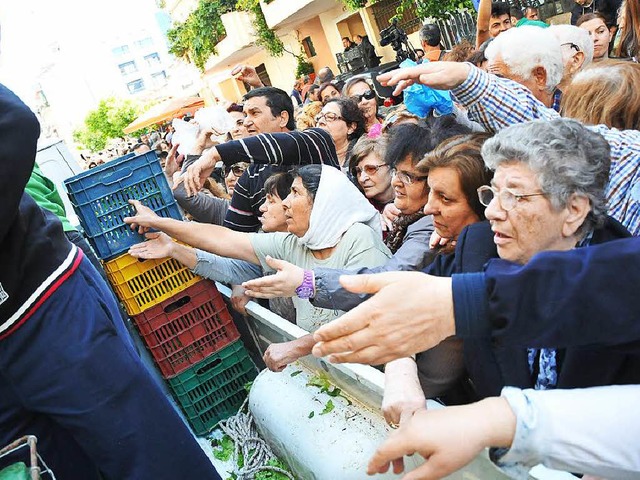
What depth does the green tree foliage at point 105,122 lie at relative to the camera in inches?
1695

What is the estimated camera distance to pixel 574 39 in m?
3.02

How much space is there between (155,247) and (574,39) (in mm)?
2618

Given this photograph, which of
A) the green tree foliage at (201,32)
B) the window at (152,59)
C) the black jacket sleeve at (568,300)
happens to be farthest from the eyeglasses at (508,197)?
the window at (152,59)

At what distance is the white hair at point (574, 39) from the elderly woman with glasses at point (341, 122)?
1639mm

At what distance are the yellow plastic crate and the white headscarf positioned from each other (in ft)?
2.74

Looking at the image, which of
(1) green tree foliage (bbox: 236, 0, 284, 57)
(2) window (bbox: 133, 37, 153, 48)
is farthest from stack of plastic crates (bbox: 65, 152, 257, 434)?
(2) window (bbox: 133, 37, 153, 48)

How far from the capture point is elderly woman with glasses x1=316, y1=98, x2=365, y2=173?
166 inches

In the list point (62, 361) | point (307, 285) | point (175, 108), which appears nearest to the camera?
point (62, 361)

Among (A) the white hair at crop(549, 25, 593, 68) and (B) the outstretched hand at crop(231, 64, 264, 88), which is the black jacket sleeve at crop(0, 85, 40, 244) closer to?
(A) the white hair at crop(549, 25, 593, 68)

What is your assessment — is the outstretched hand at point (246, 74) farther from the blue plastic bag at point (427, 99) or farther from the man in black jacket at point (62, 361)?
the man in black jacket at point (62, 361)

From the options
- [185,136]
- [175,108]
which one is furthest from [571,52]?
[175,108]

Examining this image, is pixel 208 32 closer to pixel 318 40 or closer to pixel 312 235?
pixel 318 40

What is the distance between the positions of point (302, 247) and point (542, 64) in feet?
4.94

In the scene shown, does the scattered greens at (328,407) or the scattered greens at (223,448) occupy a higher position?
the scattered greens at (328,407)
